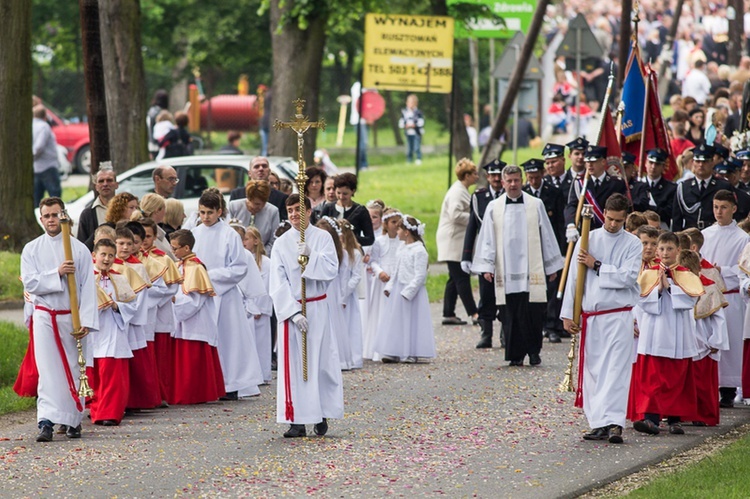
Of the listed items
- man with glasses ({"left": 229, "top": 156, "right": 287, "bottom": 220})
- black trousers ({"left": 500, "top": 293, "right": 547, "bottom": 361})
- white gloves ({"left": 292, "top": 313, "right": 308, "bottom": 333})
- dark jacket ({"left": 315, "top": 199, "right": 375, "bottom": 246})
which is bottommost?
black trousers ({"left": 500, "top": 293, "right": 547, "bottom": 361})

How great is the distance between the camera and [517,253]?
15.0m

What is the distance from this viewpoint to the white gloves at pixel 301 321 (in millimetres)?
11062

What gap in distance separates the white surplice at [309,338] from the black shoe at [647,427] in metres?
2.18

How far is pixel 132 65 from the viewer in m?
22.7

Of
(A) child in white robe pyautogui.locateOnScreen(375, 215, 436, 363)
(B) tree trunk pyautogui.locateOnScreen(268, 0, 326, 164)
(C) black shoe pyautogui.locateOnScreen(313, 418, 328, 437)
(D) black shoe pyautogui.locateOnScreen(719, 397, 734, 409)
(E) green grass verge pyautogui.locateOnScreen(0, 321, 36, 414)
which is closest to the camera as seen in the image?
(C) black shoe pyautogui.locateOnScreen(313, 418, 328, 437)

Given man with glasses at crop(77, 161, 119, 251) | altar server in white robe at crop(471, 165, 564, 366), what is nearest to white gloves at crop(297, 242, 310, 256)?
man with glasses at crop(77, 161, 119, 251)

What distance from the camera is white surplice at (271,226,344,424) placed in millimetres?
11055

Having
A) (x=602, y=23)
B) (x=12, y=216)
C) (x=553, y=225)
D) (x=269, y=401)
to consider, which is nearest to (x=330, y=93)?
(x=602, y=23)

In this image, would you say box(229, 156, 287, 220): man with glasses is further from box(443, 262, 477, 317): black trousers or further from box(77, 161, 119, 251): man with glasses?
box(443, 262, 477, 317): black trousers

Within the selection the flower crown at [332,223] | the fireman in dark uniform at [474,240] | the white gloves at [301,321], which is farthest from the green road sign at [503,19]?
the white gloves at [301,321]

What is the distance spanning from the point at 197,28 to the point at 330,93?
5.29 m

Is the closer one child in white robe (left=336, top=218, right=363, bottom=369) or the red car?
child in white robe (left=336, top=218, right=363, bottom=369)

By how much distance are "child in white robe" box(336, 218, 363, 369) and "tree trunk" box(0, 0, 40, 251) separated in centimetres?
586

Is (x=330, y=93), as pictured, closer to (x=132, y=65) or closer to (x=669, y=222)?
(x=132, y=65)
